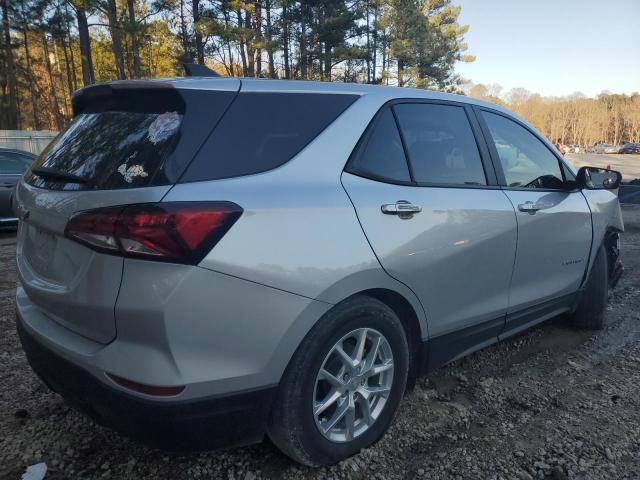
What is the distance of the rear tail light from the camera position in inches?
66.1

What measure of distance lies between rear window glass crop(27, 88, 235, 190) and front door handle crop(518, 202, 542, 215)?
74.2 inches

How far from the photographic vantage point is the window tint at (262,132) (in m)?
1.85

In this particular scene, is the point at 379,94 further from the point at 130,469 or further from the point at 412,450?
the point at 130,469

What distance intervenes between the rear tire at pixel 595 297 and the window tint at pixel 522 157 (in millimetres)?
887

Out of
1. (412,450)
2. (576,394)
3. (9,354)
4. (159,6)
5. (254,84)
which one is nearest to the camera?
(254,84)

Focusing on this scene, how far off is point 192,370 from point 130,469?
858 millimetres

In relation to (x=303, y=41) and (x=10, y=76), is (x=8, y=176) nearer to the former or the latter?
(x=303, y=41)


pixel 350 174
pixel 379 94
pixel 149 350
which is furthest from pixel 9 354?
pixel 379 94

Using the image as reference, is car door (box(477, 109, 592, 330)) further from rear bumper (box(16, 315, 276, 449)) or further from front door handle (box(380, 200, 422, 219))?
rear bumper (box(16, 315, 276, 449))

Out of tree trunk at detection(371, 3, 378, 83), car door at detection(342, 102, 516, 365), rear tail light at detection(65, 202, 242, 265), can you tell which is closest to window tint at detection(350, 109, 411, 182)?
car door at detection(342, 102, 516, 365)

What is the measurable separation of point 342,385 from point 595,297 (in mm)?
2666

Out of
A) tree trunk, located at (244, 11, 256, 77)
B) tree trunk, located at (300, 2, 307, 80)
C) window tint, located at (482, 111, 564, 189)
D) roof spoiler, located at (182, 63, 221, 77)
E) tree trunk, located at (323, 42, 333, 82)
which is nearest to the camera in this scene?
roof spoiler, located at (182, 63, 221, 77)

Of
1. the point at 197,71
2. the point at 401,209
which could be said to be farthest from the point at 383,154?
the point at 197,71

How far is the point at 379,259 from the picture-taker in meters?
2.17
